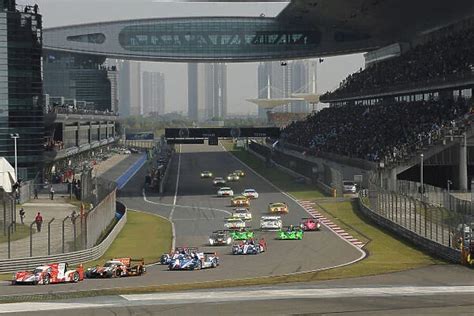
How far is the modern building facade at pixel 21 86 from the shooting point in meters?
79.4

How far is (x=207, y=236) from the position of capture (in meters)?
48.4

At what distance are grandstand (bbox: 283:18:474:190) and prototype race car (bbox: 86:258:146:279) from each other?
88.9 ft

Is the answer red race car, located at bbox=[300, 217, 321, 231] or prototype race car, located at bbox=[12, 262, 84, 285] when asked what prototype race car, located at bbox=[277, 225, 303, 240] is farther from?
prototype race car, located at bbox=[12, 262, 84, 285]

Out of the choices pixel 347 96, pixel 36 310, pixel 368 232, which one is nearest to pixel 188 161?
pixel 347 96

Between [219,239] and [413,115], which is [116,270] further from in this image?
[413,115]

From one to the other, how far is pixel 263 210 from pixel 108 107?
11557 centimetres

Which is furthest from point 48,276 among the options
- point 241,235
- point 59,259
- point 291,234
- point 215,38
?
point 215,38

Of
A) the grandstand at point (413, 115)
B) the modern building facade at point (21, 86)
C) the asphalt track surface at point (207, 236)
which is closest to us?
the asphalt track surface at point (207, 236)

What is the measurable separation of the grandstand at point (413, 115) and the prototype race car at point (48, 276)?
29.8 metres

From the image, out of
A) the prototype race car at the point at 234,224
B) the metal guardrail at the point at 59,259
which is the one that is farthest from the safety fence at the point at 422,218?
the metal guardrail at the point at 59,259

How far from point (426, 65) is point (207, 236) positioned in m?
39.8

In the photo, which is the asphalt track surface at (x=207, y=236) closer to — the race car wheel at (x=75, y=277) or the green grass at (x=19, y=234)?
the race car wheel at (x=75, y=277)

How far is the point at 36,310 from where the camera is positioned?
2644 centimetres

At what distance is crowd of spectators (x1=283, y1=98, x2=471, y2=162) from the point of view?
224 ft
